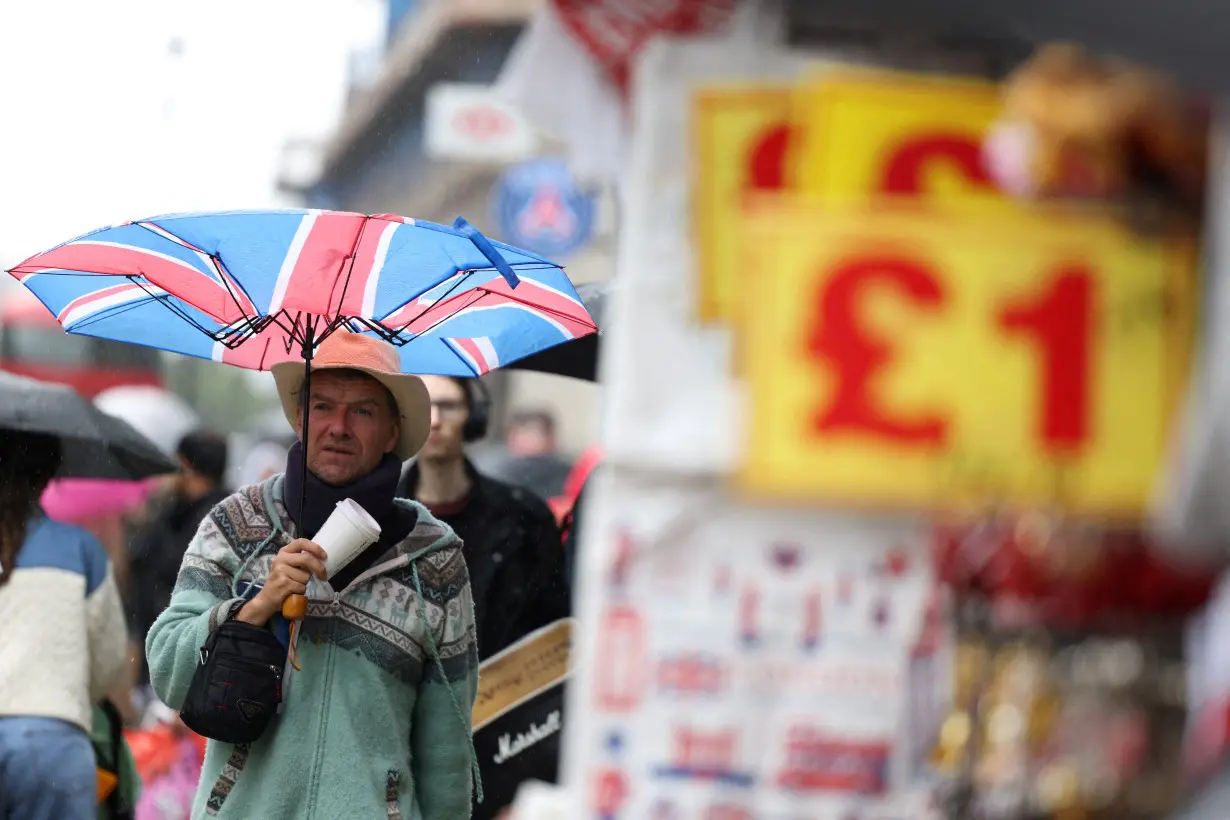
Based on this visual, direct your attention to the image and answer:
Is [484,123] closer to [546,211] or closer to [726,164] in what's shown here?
[546,211]

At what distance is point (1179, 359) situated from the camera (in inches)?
102

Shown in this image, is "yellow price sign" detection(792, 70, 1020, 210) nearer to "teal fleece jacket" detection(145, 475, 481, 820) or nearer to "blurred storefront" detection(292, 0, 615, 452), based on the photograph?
"teal fleece jacket" detection(145, 475, 481, 820)

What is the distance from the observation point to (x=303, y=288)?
14.3ft

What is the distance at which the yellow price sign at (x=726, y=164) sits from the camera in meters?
2.99

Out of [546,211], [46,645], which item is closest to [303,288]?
[46,645]

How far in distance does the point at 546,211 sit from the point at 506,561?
1181cm

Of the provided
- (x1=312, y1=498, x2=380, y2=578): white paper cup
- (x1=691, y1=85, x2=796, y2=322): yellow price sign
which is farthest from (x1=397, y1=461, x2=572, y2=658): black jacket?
(x1=691, y1=85, x2=796, y2=322): yellow price sign

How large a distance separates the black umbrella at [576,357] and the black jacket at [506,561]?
411 millimetres

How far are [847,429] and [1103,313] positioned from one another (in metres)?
0.38

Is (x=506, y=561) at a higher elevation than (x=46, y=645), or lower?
higher

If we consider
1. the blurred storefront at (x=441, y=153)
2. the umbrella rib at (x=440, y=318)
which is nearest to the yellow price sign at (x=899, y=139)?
the umbrella rib at (x=440, y=318)

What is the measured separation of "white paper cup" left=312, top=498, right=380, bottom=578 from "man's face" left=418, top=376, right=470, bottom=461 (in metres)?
1.76

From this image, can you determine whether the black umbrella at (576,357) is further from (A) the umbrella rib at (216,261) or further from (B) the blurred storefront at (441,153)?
(B) the blurred storefront at (441,153)

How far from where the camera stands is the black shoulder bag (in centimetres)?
421
